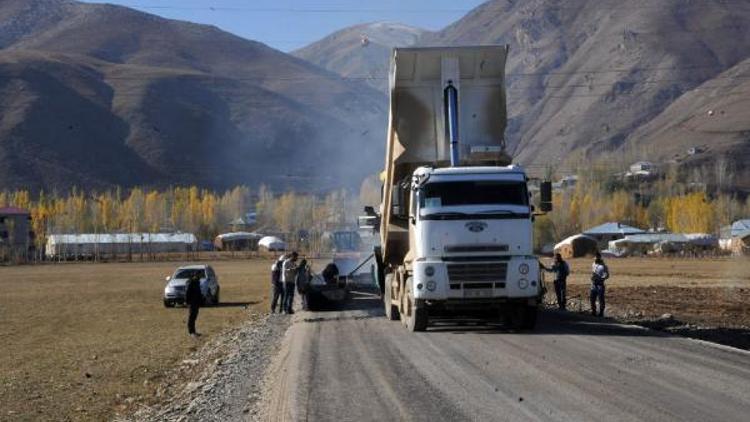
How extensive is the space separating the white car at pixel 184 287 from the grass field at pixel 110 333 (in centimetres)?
80

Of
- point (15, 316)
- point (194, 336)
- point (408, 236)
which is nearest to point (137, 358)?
point (194, 336)

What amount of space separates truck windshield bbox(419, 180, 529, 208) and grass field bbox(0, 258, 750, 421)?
6.64 m

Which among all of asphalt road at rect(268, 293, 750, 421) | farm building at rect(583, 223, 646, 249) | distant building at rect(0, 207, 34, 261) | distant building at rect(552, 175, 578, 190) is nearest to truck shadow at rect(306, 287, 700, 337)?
asphalt road at rect(268, 293, 750, 421)

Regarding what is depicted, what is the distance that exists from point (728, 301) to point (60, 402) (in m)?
26.9

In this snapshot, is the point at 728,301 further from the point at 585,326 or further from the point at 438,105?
the point at 438,105

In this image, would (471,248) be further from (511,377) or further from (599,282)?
(599,282)

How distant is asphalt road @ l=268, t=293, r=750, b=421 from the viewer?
12.1 m

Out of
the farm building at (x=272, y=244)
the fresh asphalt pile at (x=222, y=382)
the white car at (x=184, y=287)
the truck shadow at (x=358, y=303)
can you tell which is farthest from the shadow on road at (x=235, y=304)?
the farm building at (x=272, y=244)

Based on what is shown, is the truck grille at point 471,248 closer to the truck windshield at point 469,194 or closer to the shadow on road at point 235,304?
the truck windshield at point 469,194

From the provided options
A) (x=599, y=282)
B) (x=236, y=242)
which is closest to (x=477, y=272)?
(x=599, y=282)

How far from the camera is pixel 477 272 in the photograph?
21.2m

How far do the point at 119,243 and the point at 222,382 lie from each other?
165222 mm

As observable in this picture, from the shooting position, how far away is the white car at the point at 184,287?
43.8 m

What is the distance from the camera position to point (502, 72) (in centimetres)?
2442
